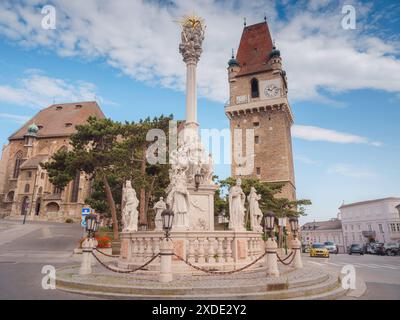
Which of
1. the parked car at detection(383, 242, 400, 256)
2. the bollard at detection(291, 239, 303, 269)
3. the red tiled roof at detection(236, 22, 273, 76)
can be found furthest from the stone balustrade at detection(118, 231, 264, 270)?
the red tiled roof at detection(236, 22, 273, 76)

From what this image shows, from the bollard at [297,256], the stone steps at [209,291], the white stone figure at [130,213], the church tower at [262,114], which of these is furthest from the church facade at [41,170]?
the stone steps at [209,291]

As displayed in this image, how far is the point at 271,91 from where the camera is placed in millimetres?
47344

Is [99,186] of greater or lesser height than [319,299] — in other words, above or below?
above

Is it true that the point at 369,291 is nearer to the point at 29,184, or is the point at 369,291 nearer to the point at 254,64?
the point at 254,64

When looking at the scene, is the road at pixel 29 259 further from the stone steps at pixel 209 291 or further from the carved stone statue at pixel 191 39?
the carved stone statue at pixel 191 39

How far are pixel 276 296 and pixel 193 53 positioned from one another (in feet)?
42.6

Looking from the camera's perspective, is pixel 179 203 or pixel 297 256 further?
pixel 297 256

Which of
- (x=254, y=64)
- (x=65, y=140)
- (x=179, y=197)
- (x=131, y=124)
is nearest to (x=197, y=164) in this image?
(x=179, y=197)

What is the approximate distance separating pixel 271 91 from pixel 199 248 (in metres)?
40.8

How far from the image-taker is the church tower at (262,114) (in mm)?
45000

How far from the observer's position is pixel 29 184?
56.2 meters

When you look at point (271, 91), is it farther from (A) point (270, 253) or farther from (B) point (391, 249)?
(A) point (270, 253)

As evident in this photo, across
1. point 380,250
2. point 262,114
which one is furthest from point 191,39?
point 380,250

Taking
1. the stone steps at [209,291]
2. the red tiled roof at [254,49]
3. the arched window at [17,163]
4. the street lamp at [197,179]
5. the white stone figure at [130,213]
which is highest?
the red tiled roof at [254,49]
